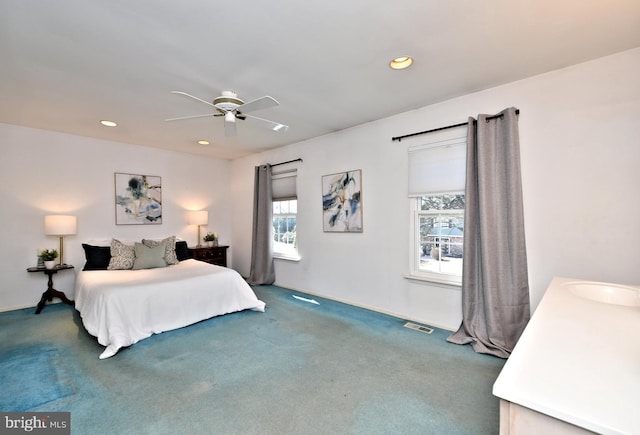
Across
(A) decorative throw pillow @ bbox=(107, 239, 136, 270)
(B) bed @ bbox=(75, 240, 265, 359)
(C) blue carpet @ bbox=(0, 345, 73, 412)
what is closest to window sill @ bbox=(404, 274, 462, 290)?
(B) bed @ bbox=(75, 240, 265, 359)

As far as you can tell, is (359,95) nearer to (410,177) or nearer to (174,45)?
(410,177)

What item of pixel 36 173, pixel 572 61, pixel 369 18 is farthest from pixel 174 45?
pixel 36 173

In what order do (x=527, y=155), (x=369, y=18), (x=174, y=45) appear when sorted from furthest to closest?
(x=527, y=155)
(x=174, y=45)
(x=369, y=18)

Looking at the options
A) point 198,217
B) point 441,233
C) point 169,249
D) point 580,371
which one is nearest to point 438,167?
point 441,233

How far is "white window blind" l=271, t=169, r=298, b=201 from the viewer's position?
502 cm

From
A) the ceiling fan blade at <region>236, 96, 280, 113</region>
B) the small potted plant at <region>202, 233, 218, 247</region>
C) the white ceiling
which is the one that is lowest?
the small potted plant at <region>202, 233, 218, 247</region>

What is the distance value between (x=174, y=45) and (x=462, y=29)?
6.66 feet

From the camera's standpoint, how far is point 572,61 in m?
2.41

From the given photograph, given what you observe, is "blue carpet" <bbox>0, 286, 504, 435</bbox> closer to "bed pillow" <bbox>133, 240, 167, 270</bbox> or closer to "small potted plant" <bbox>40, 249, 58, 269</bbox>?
"small potted plant" <bbox>40, 249, 58, 269</bbox>

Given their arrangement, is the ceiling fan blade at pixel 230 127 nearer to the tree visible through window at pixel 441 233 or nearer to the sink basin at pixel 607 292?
the tree visible through window at pixel 441 233

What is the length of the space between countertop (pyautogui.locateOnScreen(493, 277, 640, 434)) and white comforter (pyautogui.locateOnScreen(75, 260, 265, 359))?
123 inches

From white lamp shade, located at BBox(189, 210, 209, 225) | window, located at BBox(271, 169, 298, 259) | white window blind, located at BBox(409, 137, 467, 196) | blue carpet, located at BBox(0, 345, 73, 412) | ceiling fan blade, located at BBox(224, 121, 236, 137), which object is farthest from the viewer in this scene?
white lamp shade, located at BBox(189, 210, 209, 225)

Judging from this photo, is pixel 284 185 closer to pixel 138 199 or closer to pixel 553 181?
pixel 138 199

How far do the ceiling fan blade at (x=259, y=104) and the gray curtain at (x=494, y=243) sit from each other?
1.96 m
